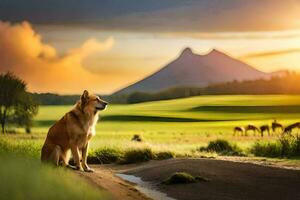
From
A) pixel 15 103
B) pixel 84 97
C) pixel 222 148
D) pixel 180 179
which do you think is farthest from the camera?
pixel 15 103

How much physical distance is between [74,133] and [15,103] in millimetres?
28805

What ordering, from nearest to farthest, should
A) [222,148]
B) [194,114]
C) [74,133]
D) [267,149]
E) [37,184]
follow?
[37,184] < [74,133] < [267,149] < [222,148] < [194,114]

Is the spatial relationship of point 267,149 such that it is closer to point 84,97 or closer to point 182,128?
point 84,97

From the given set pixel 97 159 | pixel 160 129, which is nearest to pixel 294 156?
pixel 97 159

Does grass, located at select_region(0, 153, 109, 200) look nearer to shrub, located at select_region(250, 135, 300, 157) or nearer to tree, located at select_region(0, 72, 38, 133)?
shrub, located at select_region(250, 135, 300, 157)

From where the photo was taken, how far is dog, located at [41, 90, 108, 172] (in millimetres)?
12742

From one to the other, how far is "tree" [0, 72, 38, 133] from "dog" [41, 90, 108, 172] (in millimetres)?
26002

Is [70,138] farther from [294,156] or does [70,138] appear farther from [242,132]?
[242,132]

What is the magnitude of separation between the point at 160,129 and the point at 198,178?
106 ft

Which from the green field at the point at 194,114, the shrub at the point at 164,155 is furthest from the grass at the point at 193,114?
the shrub at the point at 164,155

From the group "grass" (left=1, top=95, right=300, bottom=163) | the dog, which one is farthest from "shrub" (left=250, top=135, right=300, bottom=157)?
"grass" (left=1, top=95, right=300, bottom=163)

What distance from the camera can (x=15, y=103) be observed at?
41.0 m

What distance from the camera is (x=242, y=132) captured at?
39.0 metres

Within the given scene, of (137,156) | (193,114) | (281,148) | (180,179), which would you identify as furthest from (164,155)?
(193,114)
